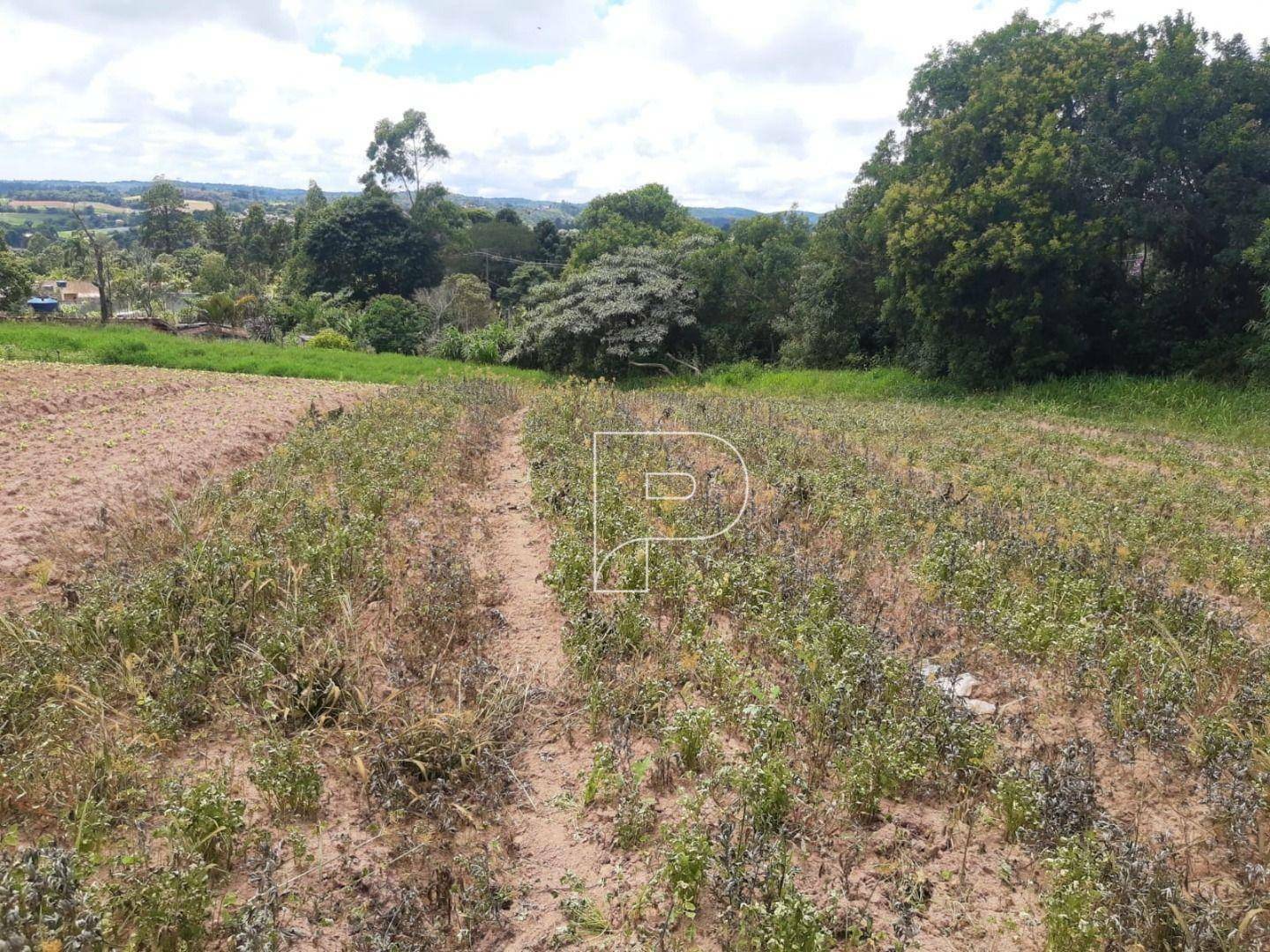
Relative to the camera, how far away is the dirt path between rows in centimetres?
298

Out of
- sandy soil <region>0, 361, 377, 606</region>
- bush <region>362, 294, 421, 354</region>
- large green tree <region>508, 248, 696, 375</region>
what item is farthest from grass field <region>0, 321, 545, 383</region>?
bush <region>362, 294, 421, 354</region>

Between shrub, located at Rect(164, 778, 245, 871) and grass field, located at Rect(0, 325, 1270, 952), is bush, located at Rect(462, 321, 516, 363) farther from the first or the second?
shrub, located at Rect(164, 778, 245, 871)

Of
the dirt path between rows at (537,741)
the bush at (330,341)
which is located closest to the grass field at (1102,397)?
the dirt path between rows at (537,741)

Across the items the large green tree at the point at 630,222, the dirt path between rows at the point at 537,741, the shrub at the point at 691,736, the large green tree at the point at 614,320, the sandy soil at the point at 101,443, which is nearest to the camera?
the dirt path between rows at the point at 537,741

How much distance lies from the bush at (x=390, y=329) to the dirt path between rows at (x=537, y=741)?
22.9 m

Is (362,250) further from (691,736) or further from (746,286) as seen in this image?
(691,736)

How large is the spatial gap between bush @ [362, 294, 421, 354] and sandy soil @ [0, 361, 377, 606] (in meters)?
11.5

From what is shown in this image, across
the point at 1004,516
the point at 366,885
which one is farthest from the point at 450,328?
the point at 366,885

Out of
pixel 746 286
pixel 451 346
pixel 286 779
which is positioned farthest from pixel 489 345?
pixel 286 779

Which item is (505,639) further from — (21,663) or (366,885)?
(21,663)

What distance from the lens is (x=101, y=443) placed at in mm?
9281

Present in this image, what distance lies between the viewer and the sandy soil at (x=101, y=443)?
20.1 ft

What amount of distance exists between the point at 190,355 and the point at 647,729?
2037cm

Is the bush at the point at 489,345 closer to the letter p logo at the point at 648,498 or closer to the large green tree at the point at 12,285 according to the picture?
the large green tree at the point at 12,285
